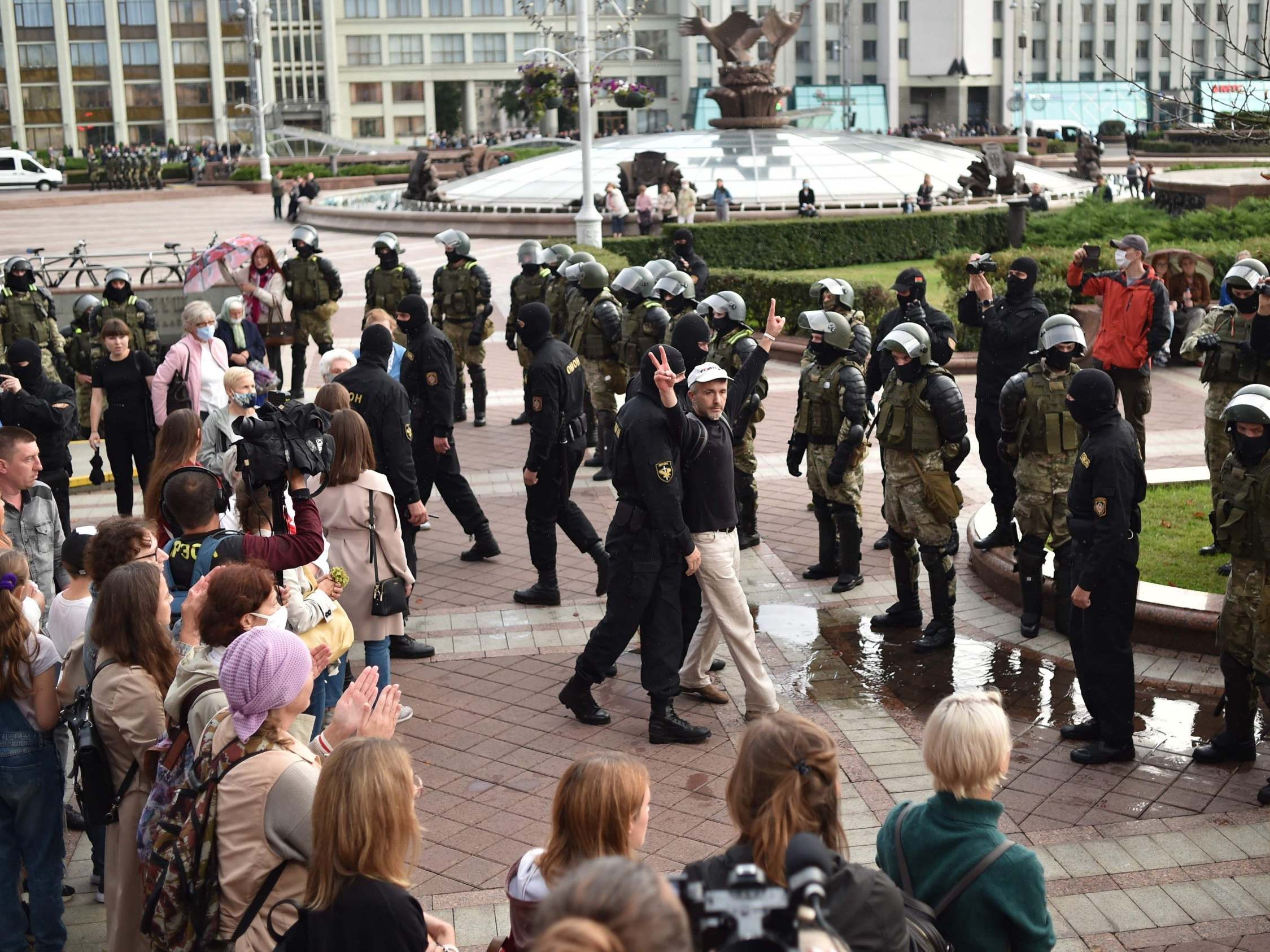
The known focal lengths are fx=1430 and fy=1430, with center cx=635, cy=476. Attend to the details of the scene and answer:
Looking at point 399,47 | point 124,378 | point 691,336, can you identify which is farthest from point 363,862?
point 399,47

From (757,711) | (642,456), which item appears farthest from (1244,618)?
(642,456)

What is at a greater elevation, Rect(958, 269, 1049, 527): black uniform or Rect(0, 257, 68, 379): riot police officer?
Rect(0, 257, 68, 379): riot police officer

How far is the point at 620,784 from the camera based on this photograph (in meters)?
3.65

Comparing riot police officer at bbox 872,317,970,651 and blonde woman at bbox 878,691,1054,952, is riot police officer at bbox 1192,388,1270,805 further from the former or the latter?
blonde woman at bbox 878,691,1054,952

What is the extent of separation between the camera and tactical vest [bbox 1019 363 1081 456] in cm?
847

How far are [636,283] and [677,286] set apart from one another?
0.74 metres

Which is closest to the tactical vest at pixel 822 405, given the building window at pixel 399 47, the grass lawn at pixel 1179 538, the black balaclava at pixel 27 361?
the grass lawn at pixel 1179 538

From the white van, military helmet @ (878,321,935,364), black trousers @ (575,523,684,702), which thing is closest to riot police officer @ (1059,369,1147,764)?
military helmet @ (878,321,935,364)

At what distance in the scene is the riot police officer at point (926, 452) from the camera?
27.7 feet

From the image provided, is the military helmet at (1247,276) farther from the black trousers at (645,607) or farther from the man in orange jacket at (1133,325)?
the black trousers at (645,607)

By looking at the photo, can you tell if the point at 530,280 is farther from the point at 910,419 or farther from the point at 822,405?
the point at 910,419

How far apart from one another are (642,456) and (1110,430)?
228cm

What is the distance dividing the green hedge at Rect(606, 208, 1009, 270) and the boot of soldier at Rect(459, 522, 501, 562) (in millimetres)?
14440

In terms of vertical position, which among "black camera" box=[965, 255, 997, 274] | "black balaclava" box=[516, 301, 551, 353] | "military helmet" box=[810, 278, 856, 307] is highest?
"black camera" box=[965, 255, 997, 274]
